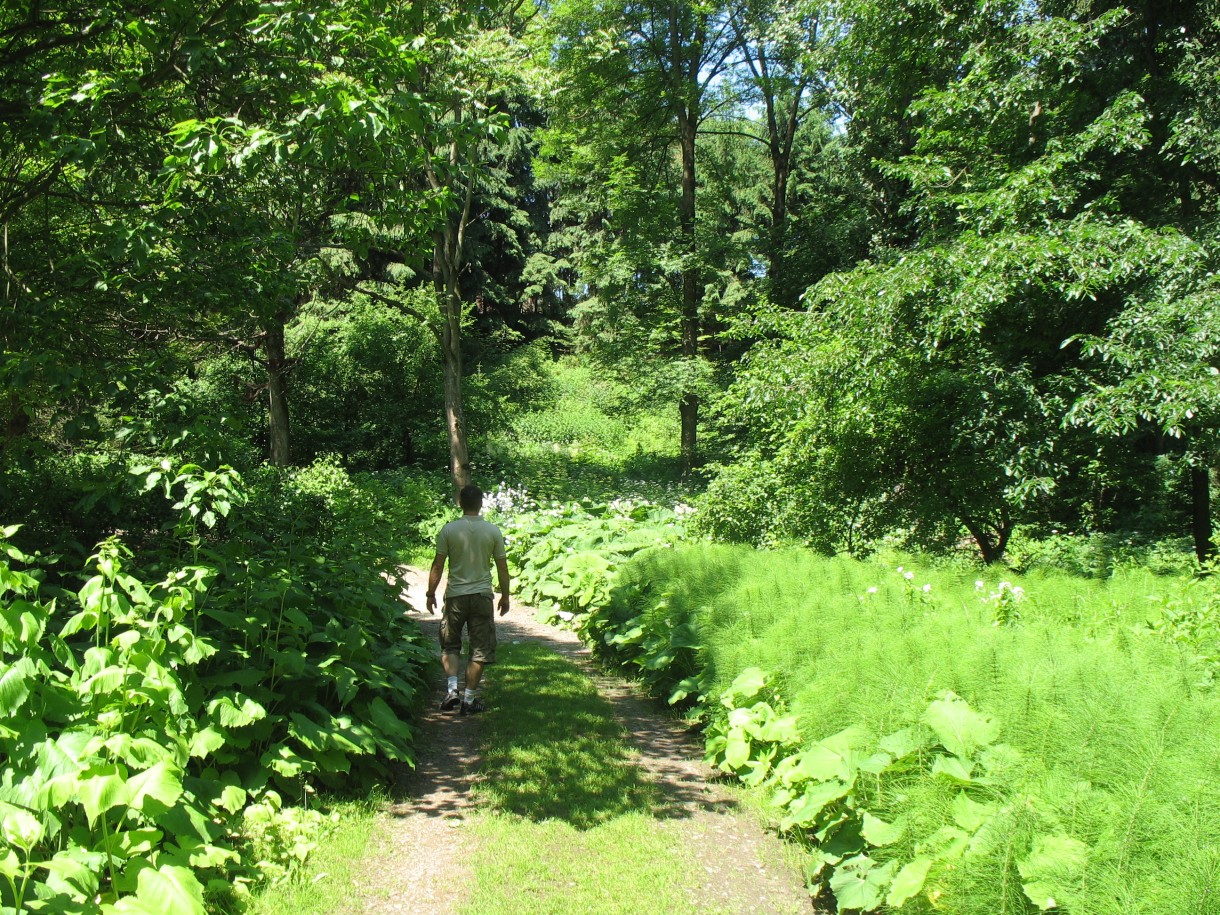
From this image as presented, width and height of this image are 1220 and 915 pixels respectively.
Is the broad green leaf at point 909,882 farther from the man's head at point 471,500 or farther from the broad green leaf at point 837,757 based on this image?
the man's head at point 471,500


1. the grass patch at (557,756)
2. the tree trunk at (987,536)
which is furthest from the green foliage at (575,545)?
the tree trunk at (987,536)

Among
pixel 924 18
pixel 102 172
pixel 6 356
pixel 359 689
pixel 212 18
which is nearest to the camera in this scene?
pixel 6 356

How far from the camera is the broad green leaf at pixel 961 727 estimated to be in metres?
3.34

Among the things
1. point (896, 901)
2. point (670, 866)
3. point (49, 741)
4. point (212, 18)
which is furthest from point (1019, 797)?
point (212, 18)

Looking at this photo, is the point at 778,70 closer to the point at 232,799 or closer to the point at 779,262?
the point at 779,262

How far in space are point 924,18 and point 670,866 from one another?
1354 centimetres

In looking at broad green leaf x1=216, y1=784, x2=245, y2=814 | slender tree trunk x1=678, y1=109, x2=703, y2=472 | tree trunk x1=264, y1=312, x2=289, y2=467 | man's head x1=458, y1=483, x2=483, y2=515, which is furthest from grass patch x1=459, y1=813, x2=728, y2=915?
slender tree trunk x1=678, y1=109, x2=703, y2=472

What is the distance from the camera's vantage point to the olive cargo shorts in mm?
6332

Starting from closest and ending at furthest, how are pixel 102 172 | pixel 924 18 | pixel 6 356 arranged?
pixel 6 356
pixel 102 172
pixel 924 18

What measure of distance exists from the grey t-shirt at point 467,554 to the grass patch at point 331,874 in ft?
6.96

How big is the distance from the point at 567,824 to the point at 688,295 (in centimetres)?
1721

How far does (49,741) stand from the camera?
Answer: 2908mm

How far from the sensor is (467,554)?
20.8ft

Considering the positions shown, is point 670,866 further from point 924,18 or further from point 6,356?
point 924,18
